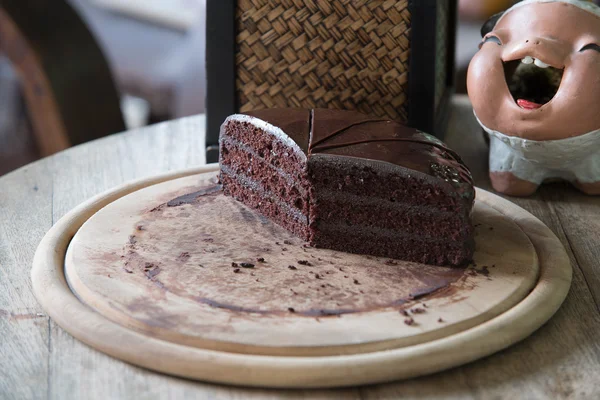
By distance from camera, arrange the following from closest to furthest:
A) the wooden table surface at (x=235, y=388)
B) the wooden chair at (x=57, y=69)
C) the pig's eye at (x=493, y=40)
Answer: the wooden table surface at (x=235, y=388) < the pig's eye at (x=493, y=40) < the wooden chair at (x=57, y=69)

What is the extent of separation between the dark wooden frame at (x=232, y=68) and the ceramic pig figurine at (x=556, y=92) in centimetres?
18

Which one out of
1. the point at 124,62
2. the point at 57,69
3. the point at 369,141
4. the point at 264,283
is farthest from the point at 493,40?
the point at 124,62

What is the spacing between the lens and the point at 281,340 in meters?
1.45

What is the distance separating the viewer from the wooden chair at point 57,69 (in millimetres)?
3109

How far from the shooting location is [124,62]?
5492mm

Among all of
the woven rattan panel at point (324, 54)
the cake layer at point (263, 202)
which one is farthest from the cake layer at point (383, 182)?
the woven rattan panel at point (324, 54)

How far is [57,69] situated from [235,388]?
2186mm

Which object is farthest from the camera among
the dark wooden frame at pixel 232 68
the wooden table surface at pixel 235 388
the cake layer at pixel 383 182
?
the dark wooden frame at pixel 232 68

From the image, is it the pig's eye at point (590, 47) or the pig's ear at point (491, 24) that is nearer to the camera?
the pig's eye at point (590, 47)

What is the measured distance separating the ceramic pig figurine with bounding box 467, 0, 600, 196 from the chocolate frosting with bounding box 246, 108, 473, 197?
24 centimetres

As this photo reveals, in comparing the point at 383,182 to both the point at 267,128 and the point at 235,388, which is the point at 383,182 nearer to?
the point at 267,128

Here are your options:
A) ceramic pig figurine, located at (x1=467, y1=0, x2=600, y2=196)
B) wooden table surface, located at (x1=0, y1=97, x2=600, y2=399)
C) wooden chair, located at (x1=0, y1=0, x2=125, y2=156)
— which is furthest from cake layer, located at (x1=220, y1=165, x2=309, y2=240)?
wooden chair, located at (x1=0, y1=0, x2=125, y2=156)

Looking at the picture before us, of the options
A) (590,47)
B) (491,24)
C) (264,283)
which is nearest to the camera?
(264,283)

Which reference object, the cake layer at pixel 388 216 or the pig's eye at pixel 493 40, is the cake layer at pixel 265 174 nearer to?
the cake layer at pixel 388 216
